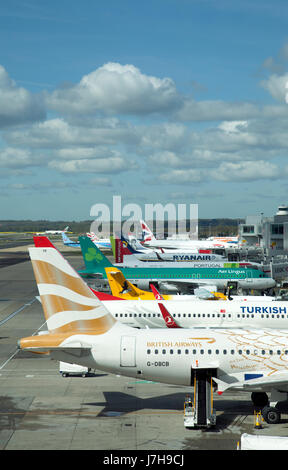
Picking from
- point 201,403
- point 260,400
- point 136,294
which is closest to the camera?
point 201,403

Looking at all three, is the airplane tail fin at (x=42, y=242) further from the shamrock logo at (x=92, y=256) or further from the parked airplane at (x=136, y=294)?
the shamrock logo at (x=92, y=256)

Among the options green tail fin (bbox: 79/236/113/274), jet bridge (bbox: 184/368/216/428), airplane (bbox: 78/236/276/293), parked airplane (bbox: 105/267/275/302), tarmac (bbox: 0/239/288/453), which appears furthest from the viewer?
airplane (bbox: 78/236/276/293)

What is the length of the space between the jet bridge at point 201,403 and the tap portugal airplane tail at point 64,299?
5.04 metres

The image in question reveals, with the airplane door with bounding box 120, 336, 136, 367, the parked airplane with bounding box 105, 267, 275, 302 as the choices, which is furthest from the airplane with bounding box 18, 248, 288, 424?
the parked airplane with bounding box 105, 267, 275, 302

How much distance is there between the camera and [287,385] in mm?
24656

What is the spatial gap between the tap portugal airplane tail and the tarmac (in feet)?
13.8

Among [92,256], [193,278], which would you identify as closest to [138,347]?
[92,256]

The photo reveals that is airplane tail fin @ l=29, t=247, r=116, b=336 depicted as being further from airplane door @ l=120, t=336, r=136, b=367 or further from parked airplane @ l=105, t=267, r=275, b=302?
parked airplane @ l=105, t=267, r=275, b=302

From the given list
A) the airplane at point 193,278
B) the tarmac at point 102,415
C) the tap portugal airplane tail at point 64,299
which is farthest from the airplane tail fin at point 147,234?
the tap portugal airplane tail at point 64,299

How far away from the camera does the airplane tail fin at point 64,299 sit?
1029 inches

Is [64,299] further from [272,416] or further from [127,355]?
[272,416]

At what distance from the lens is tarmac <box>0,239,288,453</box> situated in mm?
22703

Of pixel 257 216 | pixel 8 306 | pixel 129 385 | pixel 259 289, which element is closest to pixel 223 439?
pixel 129 385

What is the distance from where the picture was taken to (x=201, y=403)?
2467 centimetres
